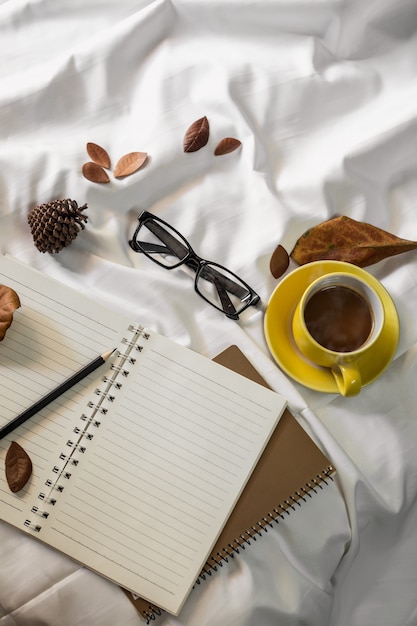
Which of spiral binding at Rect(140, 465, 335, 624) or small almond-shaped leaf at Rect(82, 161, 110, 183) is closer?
spiral binding at Rect(140, 465, 335, 624)

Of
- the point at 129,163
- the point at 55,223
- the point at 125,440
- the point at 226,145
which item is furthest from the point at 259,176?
the point at 125,440

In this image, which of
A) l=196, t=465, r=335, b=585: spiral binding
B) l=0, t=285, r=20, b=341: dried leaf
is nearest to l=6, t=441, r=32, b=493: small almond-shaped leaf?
l=0, t=285, r=20, b=341: dried leaf

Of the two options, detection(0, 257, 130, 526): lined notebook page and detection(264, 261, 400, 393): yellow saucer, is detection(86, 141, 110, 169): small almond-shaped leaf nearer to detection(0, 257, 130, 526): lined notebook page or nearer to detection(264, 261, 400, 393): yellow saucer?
detection(0, 257, 130, 526): lined notebook page

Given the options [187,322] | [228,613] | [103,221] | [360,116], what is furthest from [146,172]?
[228,613]

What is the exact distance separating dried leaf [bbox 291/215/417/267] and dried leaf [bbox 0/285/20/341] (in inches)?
14.3

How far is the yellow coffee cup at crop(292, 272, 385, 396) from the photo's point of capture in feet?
2.29

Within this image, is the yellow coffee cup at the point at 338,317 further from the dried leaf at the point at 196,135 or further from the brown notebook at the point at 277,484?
the dried leaf at the point at 196,135

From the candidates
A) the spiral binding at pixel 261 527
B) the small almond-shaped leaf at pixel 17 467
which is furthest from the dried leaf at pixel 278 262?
the small almond-shaped leaf at pixel 17 467

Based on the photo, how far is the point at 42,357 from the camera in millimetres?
721

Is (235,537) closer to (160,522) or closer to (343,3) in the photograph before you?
(160,522)

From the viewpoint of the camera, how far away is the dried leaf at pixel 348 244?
77 cm

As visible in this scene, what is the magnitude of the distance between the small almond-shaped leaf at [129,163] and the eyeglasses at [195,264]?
6 centimetres

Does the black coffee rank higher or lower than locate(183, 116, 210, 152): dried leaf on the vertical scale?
lower

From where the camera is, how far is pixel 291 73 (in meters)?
0.83
